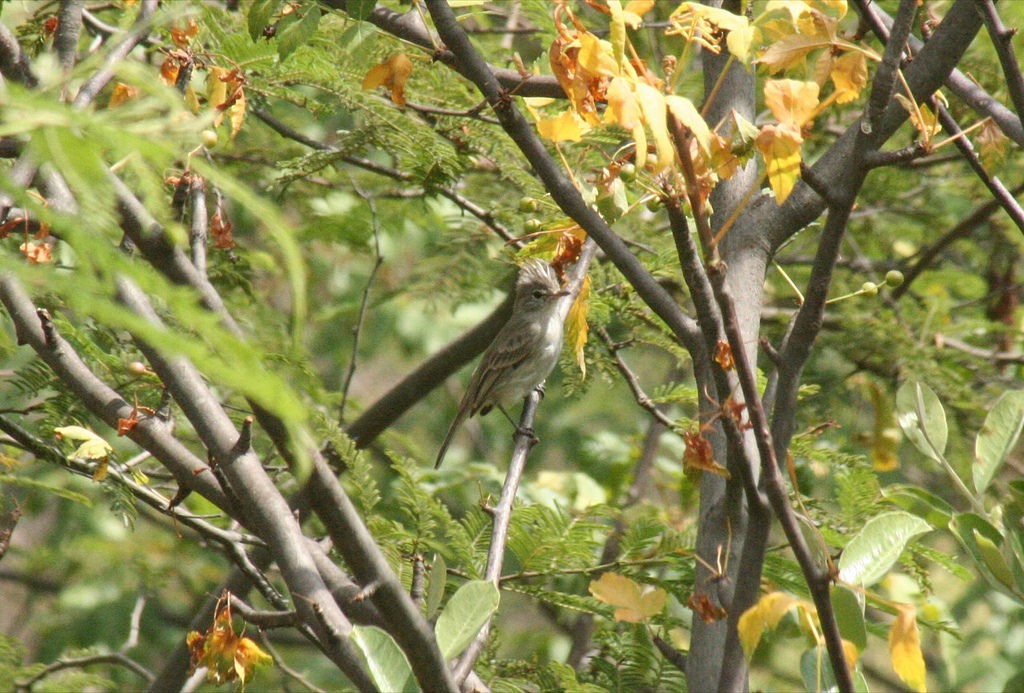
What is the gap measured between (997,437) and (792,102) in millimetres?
875

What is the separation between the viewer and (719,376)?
1.62 meters

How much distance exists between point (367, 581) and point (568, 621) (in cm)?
472

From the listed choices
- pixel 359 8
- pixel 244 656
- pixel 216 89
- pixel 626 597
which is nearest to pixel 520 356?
pixel 216 89

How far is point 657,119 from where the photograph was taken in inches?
58.5

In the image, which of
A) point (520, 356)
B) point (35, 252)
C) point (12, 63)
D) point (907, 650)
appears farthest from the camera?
point (520, 356)

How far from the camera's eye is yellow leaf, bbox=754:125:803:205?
1572 mm

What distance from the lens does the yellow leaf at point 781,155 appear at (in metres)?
1.57

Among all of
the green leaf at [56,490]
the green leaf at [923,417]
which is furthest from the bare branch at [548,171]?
the green leaf at [56,490]

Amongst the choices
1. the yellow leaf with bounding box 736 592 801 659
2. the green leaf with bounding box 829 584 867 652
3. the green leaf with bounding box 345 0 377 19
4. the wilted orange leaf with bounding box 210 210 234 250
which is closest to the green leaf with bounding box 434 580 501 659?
the yellow leaf with bounding box 736 592 801 659

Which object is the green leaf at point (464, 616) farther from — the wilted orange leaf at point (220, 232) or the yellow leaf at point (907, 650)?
the wilted orange leaf at point (220, 232)

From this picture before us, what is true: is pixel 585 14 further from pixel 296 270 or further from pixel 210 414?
pixel 296 270

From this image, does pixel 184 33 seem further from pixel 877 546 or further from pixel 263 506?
pixel 877 546

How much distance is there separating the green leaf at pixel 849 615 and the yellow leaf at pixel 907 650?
0.45 feet

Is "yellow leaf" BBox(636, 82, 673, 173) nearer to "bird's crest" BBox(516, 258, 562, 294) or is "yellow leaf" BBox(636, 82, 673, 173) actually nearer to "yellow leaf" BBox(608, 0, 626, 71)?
"yellow leaf" BBox(608, 0, 626, 71)
